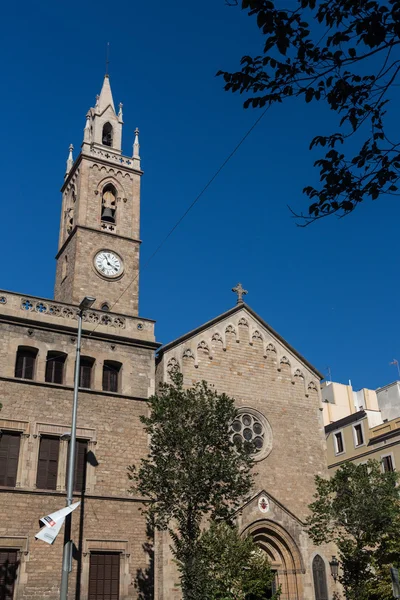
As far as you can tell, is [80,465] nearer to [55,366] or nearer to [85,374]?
[85,374]

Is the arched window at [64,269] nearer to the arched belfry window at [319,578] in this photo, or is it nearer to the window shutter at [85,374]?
the window shutter at [85,374]

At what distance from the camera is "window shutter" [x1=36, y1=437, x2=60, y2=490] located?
23.6 m

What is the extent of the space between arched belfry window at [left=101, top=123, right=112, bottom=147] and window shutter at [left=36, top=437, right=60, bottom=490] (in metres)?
20.7

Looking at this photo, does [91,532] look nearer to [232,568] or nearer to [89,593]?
[89,593]

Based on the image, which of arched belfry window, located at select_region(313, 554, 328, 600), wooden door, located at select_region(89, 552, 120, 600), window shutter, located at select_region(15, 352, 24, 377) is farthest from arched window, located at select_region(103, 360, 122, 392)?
arched belfry window, located at select_region(313, 554, 328, 600)

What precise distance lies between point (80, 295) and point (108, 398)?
7.77m

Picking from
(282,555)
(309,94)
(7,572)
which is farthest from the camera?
(282,555)

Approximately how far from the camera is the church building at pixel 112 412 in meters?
23.1

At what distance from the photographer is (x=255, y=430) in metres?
29.5

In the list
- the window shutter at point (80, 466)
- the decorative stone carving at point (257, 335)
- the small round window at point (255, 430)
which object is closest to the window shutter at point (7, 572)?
the window shutter at point (80, 466)

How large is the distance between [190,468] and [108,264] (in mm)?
15755

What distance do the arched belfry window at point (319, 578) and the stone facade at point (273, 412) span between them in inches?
9.0

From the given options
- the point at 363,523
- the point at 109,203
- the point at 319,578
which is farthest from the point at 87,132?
the point at 319,578

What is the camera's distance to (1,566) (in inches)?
851
